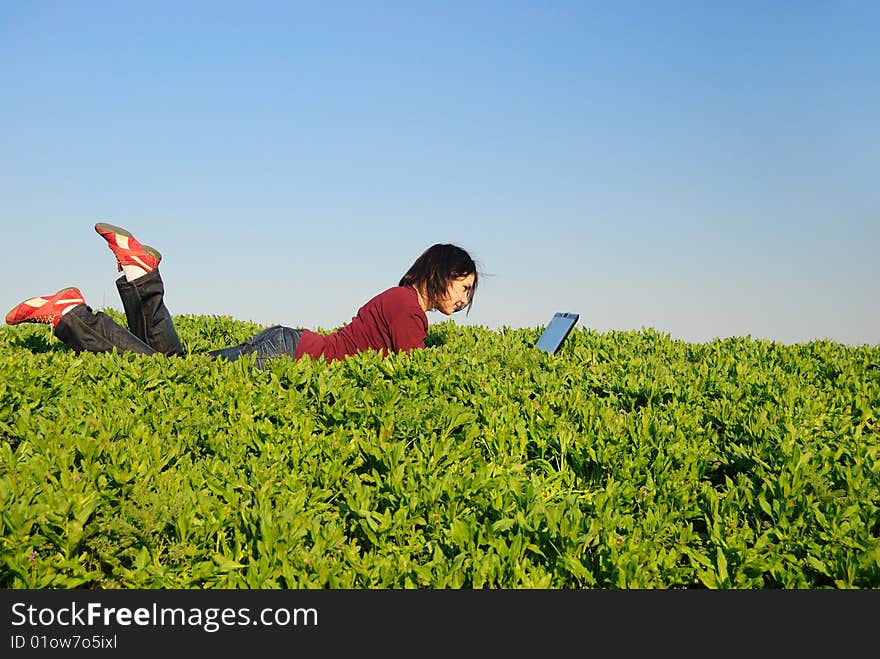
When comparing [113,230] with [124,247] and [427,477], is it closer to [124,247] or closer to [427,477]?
[124,247]

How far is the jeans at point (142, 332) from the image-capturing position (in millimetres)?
7539

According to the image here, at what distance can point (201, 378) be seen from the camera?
5945 millimetres

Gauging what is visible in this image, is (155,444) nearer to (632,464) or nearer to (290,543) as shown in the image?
(290,543)

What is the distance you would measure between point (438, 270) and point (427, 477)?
3859 mm

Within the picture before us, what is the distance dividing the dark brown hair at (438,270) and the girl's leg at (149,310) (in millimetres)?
2457

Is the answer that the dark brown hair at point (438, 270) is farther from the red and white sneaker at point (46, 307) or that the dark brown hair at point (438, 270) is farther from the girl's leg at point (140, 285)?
the red and white sneaker at point (46, 307)

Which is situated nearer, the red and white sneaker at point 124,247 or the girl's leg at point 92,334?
the girl's leg at point 92,334

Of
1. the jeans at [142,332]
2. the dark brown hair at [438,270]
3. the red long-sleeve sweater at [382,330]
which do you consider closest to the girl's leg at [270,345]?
the jeans at [142,332]

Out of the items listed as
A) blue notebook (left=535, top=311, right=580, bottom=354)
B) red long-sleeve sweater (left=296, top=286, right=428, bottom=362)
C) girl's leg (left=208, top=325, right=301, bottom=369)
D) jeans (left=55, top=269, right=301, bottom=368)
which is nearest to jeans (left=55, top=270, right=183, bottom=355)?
jeans (left=55, top=269, right=301, bottom=368)

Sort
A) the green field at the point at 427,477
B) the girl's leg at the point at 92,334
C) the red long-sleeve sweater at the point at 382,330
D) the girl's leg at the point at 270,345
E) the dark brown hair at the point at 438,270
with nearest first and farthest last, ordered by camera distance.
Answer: the green field at the point at 427,477 → the red long-sleeve sweater at the point at 382,330 → the girl's leg at the point at 92,334 → the girl's leg at the point at 270,345 → the dark brown hair at the point at 438,270

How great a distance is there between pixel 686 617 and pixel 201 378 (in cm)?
396

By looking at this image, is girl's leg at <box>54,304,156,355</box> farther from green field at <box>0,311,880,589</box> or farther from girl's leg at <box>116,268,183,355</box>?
green field at <box>0,311,880,589</box>

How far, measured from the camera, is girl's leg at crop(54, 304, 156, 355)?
7.52 metres

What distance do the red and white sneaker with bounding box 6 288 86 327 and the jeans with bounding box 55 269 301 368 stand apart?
0.29 ft
